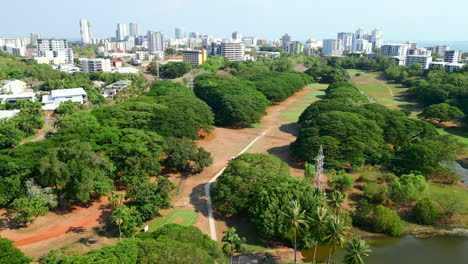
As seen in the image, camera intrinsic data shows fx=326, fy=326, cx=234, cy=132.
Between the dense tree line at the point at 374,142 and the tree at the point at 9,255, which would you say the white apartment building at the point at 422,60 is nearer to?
the dense tree line at the point at 374,142

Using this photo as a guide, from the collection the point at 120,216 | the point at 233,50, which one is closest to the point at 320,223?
the point at 120,216

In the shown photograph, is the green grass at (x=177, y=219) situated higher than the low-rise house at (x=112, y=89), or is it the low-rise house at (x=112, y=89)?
the low-rise house at (x=112, y=89)

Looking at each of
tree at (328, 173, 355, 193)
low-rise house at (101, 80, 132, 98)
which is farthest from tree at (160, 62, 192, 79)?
tree at (328, 173, 355, 193)

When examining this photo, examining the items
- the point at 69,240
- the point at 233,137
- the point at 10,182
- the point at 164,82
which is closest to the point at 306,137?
the point at 233,137

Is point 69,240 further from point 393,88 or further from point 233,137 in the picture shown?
point 393,88

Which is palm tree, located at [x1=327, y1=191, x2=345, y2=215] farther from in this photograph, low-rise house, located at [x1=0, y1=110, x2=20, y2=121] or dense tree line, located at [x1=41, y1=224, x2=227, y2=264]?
low-rise house, located at [x1=0, y1=110, x2=20, y2=121]

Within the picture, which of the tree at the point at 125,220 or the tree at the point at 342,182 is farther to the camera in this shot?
the tree at the point at 342,182

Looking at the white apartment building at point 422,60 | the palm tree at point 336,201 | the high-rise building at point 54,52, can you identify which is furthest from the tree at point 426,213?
the high-rise building at point 54,52
